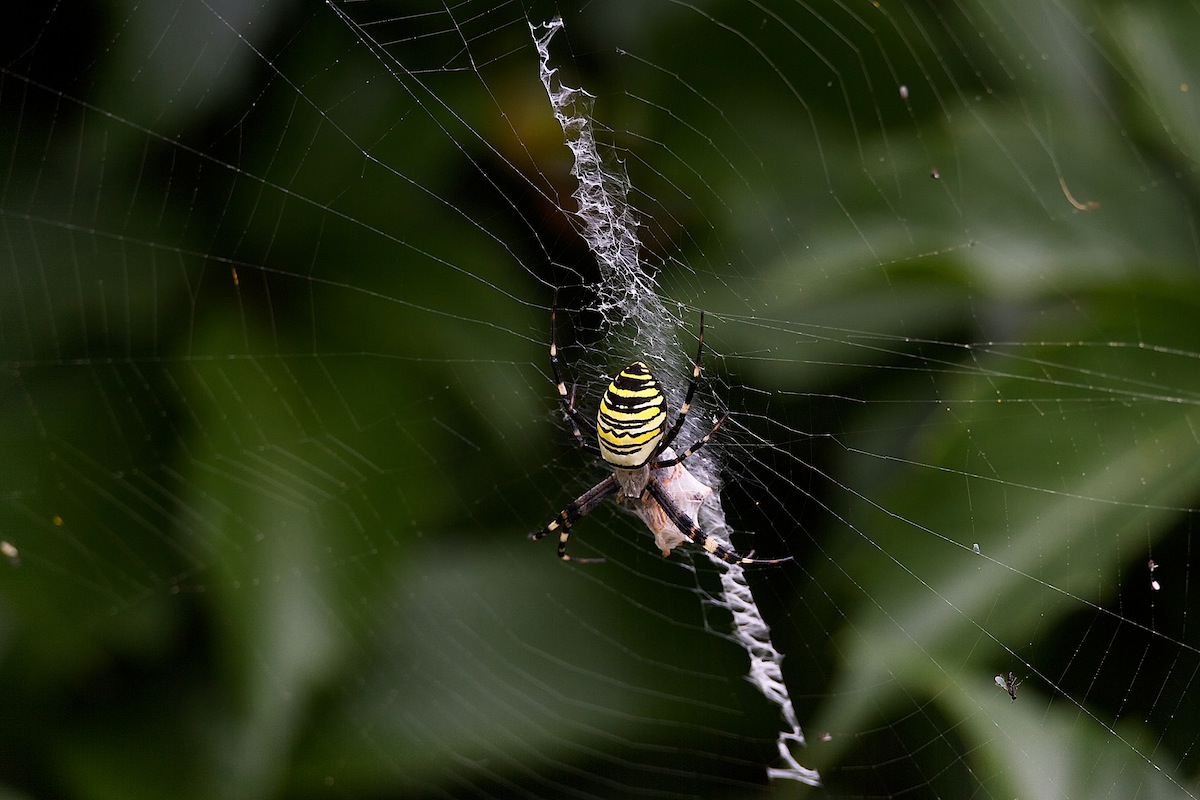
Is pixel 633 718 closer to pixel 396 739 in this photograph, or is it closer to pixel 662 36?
pixel 396 739

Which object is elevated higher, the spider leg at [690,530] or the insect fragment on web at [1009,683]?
the spider leg at [690,530]

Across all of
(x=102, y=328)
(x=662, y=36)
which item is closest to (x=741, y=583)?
(x=662, y=36)

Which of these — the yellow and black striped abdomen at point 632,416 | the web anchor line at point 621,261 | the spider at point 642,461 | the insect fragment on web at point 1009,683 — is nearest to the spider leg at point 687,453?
the spider at point 642,461

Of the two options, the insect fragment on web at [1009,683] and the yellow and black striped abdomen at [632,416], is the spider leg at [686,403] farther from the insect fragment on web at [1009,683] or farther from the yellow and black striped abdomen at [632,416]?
the insect fragment on web at [1009,683]

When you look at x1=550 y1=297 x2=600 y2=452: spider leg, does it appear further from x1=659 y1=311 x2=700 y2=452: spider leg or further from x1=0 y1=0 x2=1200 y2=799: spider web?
x1=659 y1=311 x2=700 y2=452: spider leg

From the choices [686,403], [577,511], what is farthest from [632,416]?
[577,511]

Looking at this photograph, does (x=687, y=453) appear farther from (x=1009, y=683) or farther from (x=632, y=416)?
(x=1009, y=683)

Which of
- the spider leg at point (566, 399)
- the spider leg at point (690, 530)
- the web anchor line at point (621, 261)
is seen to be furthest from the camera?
the spider leg at point (690, 530)
